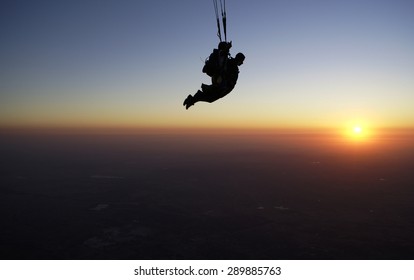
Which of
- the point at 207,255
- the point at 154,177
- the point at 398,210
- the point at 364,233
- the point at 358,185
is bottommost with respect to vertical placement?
the point at 207,255

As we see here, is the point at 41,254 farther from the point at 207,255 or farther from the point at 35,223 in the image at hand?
the point at 207,255

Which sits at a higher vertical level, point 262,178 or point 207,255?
point 262,178

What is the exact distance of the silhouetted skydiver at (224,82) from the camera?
6.31 metres

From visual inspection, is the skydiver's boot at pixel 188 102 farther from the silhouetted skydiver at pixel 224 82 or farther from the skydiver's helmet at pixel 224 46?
the skydiver's helmet at pixel 224 46

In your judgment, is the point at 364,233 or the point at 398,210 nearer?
the point at 364,233

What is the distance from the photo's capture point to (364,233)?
57500 millimetres

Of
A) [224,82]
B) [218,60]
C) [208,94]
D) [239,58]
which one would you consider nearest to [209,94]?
[208,94]

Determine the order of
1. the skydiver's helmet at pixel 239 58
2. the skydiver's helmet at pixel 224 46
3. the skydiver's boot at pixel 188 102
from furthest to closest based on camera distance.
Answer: the skydiver's boot at pixel 188 102
the skydiver's helmet at pixel 239 58
the skydiver's helmet at pixel 224 46

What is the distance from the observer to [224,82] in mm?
6332

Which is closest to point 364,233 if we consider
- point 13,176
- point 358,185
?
point 358,185

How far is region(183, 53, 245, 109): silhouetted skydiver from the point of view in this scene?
6313 millimetres

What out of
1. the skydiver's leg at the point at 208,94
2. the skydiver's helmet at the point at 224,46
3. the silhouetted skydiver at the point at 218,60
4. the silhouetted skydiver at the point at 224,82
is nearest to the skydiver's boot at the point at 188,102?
the skydiver's leg at the point at 208,94

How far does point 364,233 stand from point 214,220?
1130 inches

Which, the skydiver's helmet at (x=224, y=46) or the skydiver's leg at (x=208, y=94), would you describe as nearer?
the skydiver's helmet at (x=224, y=46)
